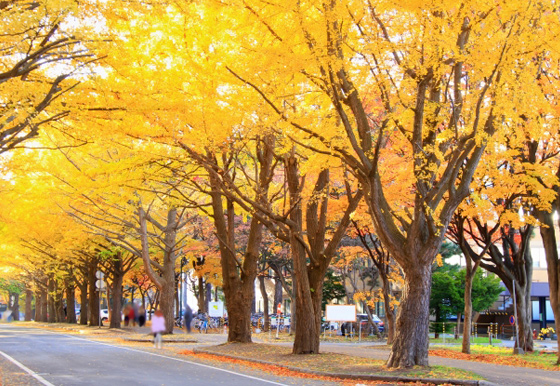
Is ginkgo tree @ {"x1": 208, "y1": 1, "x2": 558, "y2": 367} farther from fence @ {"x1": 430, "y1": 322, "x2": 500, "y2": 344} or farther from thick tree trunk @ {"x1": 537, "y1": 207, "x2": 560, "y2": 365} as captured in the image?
fence @ {"x1": 430, "y1": 322, "x2": 500, "y2": 344}

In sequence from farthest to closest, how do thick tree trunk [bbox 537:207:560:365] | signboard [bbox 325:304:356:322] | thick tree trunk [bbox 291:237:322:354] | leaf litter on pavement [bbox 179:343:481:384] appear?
1. signboard [bbox 325:304:356:322]
2. thick tree trunk [bbox 291:237:322:354]
3. thick tree trunk [bbox 537:207:560:365]
4. leaf litter on pavement [bbox 179:343:481:384]

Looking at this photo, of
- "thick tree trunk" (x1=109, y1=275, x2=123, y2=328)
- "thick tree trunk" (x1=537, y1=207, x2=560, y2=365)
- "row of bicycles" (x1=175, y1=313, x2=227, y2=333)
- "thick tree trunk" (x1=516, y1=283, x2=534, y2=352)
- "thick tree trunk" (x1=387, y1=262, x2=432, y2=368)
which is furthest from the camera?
"thick tree trunk" (x1=109, y1=275, x2=123, y2=328)

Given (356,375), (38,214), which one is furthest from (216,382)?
(38,214)

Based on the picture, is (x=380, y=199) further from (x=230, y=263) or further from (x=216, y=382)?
(x=230, y=263)

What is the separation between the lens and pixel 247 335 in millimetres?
23156

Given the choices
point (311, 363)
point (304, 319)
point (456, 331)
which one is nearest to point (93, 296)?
point (456, 331)

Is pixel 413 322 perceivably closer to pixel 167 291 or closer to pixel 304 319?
pixel 304 319

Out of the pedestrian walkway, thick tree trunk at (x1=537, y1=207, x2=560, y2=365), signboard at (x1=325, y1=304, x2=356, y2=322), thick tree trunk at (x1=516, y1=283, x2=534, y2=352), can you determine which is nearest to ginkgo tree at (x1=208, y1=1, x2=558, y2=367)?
the pedestrian walkway

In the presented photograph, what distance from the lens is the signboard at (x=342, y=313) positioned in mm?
25297

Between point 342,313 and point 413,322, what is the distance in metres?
11.1

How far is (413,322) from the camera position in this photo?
14.4 metres

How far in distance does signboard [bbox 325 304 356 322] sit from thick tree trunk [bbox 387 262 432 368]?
10646mm

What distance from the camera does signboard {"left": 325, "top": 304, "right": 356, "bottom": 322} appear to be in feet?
83.0

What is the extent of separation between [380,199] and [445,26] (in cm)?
400
